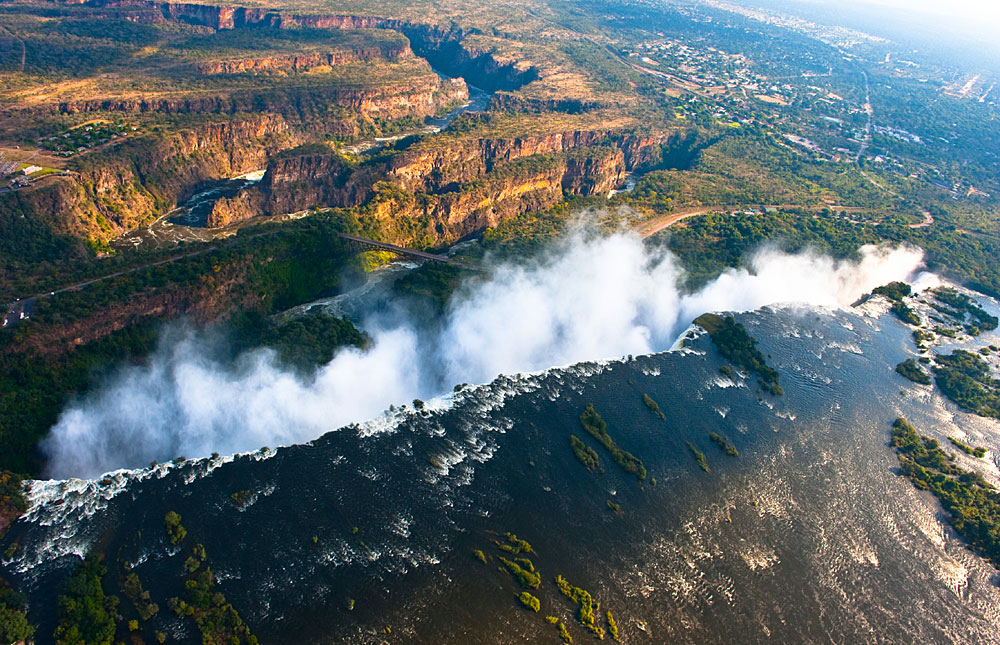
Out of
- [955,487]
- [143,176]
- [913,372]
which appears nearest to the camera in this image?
[955,487]

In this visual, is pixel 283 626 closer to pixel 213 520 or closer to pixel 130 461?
pixel 213 520

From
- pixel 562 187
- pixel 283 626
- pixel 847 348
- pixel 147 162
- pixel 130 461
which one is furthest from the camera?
pixel 562 187

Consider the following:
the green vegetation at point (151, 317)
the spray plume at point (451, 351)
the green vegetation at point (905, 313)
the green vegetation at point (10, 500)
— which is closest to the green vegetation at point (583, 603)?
the spray plume at point (451, 351)

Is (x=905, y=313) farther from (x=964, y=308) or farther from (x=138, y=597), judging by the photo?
(x=138, y=597)

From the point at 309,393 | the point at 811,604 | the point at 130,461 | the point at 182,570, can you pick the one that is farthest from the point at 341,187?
the point at 811,604

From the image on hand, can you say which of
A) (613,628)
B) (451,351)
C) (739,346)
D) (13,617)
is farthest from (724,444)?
(13,617)

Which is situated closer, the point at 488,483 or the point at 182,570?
the point at 182,570

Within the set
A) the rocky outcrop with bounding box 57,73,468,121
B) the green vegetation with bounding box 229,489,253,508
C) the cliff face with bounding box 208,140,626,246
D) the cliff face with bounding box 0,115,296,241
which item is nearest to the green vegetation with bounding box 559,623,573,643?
the green vegetation with bounding box 229,489,253,508
